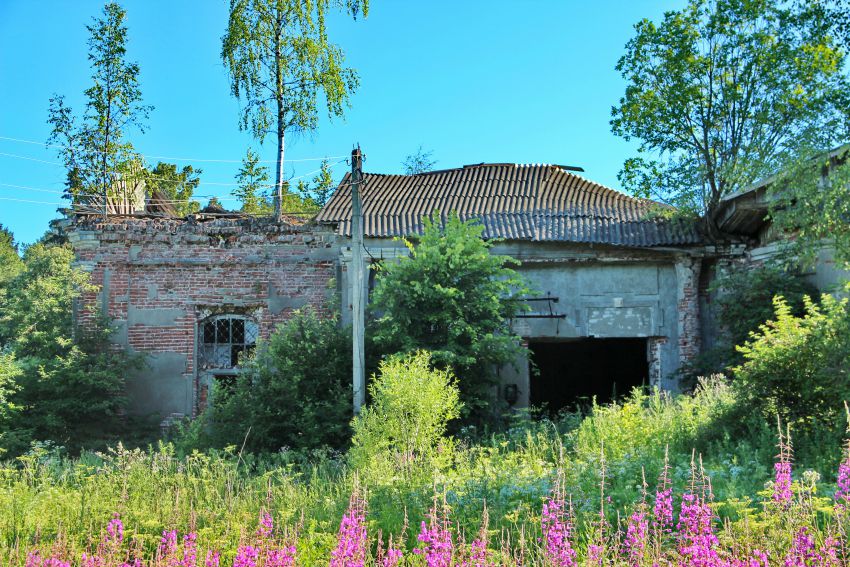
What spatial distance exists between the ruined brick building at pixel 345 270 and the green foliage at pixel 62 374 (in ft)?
1.77

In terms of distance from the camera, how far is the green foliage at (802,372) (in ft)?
29.6

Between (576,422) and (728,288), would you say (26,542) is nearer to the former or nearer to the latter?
(576,422)

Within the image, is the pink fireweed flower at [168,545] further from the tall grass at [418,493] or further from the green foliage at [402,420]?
the green foliage at [402,420]

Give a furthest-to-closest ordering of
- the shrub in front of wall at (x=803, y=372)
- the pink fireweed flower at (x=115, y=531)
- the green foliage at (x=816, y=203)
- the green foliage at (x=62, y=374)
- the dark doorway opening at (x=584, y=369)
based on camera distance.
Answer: the dark doorway opening at (x=584, y=369) → the green foliage at (x=62, y=374) → the green foliage at (x=816, y=203) → the shrub in front of wall at (x=803, y=372) → the pink fireweed flower at (x=115, y=531)

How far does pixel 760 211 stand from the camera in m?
14.6

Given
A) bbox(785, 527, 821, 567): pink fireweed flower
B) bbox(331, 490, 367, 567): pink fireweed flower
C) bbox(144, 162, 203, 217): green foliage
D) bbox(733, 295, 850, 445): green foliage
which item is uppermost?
bbox(144, 162, 203, 217): green foliage

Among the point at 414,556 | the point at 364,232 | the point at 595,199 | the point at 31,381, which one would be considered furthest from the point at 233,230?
the point at 414,556

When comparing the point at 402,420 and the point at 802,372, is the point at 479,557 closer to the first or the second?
the point at 402,420

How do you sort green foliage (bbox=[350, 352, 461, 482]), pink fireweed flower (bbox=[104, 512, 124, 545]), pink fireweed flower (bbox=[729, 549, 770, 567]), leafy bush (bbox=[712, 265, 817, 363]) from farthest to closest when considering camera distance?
leafy bush (bbox=[712, 265, 817, 363]) < green foliage (bbox=[350, 352, 461, 482]) < pink fireweed flower (bbox=[104, 512, 124, 545]) < pink fireweed flower (bbox=[729, 549, 770, 567])

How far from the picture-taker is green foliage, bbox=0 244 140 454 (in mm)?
14844

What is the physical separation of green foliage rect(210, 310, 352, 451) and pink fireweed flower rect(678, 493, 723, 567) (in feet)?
28.3

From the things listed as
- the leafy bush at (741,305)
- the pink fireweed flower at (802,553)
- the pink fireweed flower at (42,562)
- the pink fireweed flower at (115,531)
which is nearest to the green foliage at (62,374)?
the pink fireweed flower at (115,531)

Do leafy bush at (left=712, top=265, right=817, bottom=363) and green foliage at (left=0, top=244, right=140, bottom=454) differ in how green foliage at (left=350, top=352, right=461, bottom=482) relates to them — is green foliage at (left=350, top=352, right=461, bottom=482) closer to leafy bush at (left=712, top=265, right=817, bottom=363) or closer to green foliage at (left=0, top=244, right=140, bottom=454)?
leafy bush at (left=712, top=265, right=817, bottom=363)

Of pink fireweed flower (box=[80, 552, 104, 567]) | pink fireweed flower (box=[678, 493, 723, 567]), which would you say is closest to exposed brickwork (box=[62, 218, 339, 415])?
pink fireweed flower (box=[80, 552, 104, 567])
